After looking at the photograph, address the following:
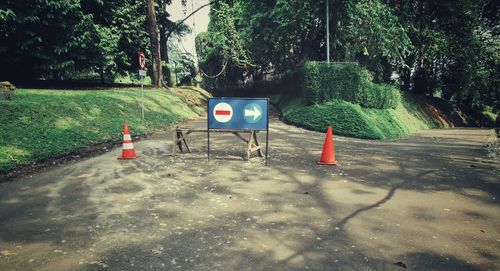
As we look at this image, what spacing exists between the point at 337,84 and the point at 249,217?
14182 millimetres

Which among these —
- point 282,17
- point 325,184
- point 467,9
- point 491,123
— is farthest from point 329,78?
point 491,123

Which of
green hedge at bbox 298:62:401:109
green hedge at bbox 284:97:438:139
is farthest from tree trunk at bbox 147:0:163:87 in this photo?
green hedge at bbox 298:62:401:109

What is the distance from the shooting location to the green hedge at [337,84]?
57.3ft

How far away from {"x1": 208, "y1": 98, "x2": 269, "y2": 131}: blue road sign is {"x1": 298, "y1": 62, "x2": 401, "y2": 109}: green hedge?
10.4m

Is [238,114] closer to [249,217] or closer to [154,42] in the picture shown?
[249,217]

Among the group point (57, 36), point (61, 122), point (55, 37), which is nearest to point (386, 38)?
point (61, 122)

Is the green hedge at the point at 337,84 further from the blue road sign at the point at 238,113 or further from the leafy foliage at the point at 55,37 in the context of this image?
the leafy foliage at the point at 55,37

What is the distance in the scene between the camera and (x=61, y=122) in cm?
1062

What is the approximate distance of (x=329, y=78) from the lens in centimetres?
1764

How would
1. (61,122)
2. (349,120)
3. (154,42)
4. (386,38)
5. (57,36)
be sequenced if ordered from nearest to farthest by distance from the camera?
Result: (61,122) → (349,120) → (57,36) → (386,38) → (154,42)

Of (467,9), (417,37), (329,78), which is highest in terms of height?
(467,9)

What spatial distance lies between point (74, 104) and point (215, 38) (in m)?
21.2

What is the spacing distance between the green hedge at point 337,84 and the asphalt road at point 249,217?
9.60 m

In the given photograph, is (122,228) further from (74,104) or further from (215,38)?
(215,38)
